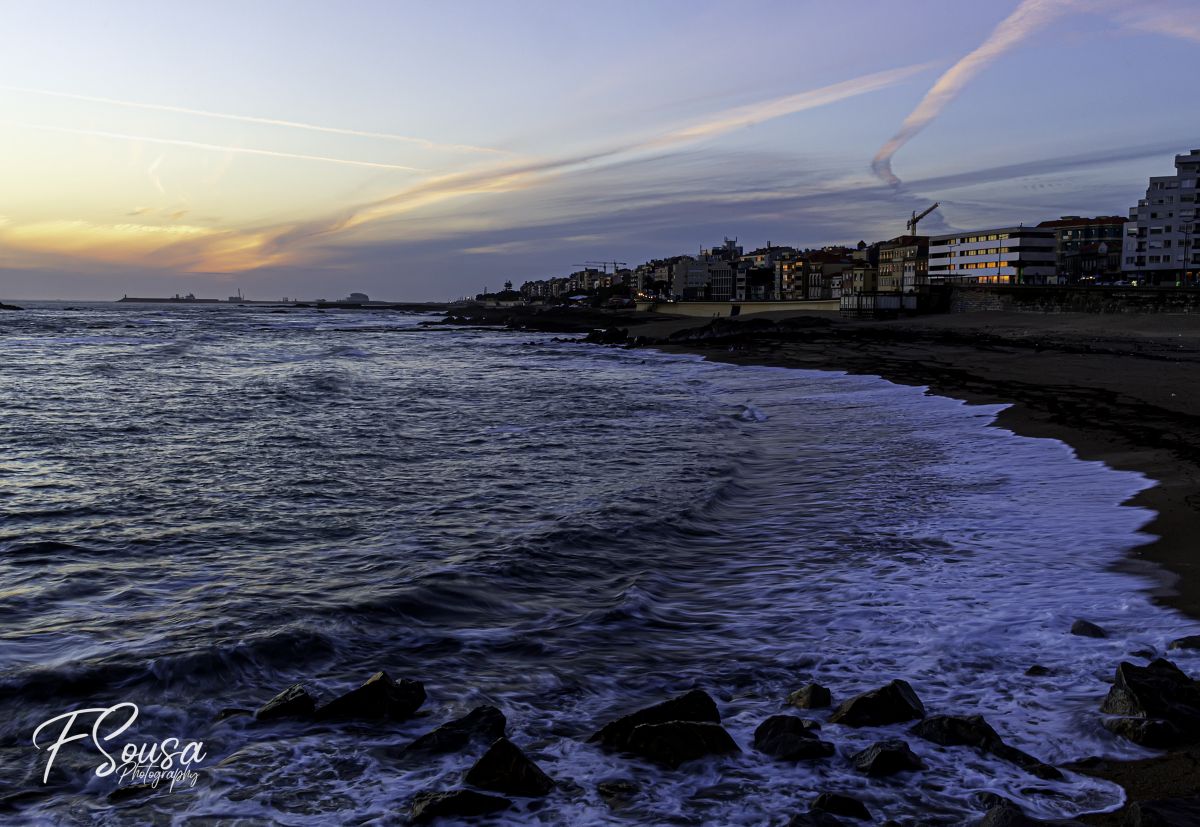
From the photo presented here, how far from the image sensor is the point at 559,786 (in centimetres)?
494

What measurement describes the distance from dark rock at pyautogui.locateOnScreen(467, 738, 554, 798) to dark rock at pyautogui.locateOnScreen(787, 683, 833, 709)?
190cm

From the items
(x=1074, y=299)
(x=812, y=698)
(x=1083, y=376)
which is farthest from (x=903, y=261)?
(x=812, y=698)

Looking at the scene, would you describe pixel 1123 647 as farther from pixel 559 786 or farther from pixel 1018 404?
pixel 1018 404

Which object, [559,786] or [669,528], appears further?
[669,528]

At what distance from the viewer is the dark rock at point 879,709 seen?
5531mm

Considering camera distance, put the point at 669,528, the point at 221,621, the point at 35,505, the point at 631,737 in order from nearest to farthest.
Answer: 1. the point at 631,737
2. the point at 221,621
3. the point at 669,528
4. the point at 35,505

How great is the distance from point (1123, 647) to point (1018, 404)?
1550cm

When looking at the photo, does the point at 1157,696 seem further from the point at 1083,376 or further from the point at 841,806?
the point at 1083,376

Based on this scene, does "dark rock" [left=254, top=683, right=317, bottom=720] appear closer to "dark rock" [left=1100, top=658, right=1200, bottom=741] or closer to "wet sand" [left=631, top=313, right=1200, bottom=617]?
"dark rock" [left=1100, top=658, right=1200, bottom=741]

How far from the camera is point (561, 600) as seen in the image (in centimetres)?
855

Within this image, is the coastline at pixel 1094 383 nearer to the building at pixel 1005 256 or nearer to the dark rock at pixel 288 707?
the dark rock at pixel 288 707

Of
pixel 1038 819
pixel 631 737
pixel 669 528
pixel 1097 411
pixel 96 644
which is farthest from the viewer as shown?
pixel 1097 411

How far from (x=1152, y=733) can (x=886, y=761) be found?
1631 millimetres

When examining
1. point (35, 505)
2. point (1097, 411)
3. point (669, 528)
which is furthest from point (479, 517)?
point (1097, 411)
